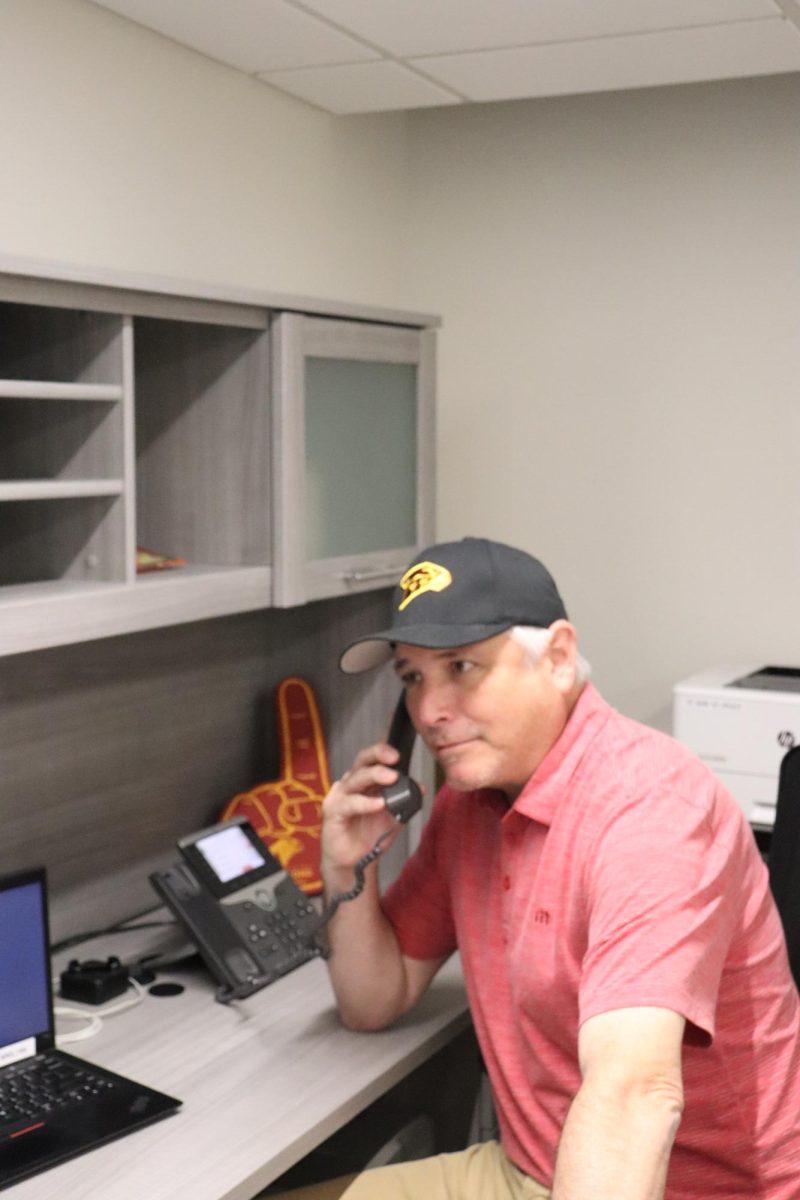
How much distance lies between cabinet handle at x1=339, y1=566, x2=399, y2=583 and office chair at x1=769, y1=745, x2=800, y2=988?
798 millimetres

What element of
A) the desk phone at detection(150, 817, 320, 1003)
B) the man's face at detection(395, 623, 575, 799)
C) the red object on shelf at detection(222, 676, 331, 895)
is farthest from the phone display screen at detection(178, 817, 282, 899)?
the man's face at detection(395, 623, 575, 799)

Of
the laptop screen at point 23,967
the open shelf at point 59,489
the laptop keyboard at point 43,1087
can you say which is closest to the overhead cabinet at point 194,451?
the open shelf at point 59,489

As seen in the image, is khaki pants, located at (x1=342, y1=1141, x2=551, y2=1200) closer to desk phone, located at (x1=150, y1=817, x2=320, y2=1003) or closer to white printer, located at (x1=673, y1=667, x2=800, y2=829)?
desk phone, located at (x1=150, y1=817, x2=320, y2=1003)

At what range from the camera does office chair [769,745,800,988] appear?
209 cm

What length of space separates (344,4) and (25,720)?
4.05 feet

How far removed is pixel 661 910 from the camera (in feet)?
5.09

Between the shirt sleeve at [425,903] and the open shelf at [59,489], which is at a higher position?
the open shelf at [59,489]

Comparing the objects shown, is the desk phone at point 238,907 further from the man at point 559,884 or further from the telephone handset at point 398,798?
the man at point 559,884

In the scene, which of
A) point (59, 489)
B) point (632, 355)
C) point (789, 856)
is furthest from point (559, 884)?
point (632, 355)

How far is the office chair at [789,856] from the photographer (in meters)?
2.09

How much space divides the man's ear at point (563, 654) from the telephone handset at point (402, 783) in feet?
1.13

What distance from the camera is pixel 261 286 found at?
9.55 feet

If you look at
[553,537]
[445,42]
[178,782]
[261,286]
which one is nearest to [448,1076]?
[178,782]

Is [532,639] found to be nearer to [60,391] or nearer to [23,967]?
[60,391]
